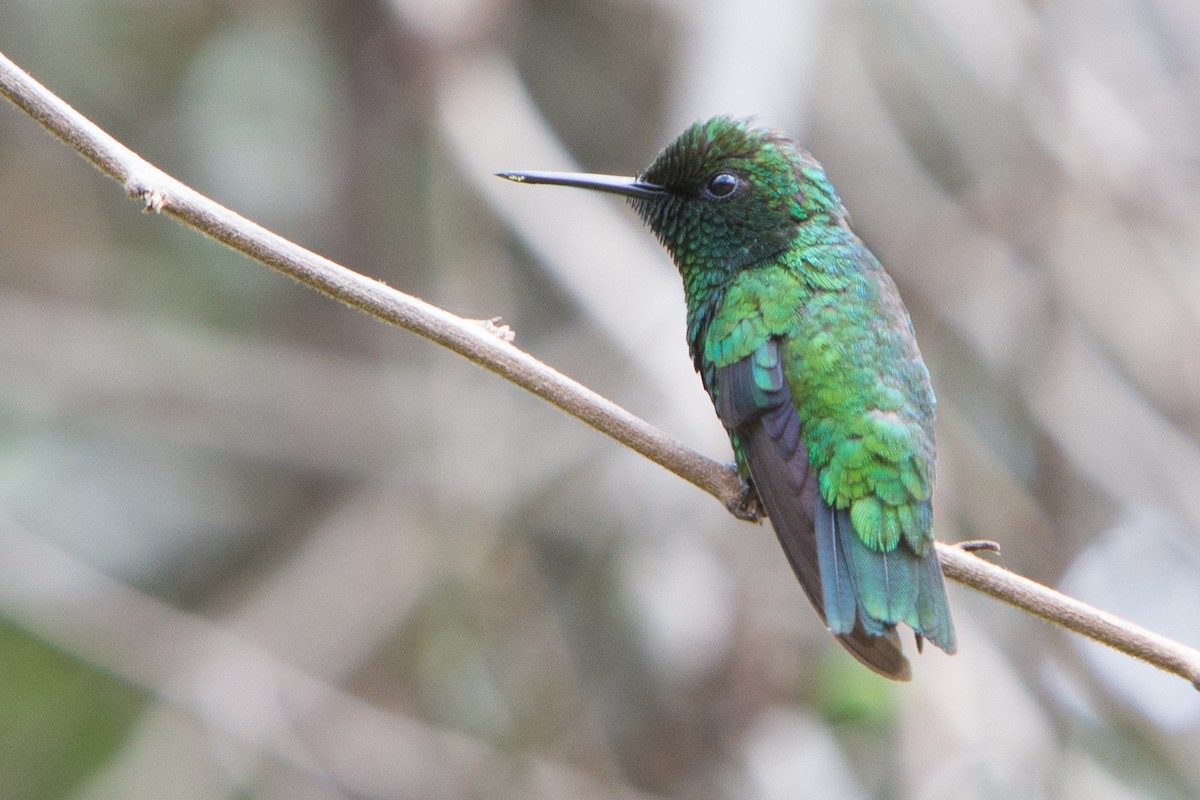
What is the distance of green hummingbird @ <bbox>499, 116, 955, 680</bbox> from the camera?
2789 millimetres

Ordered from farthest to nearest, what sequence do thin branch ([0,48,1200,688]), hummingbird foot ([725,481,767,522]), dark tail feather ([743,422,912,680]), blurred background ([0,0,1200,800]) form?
blurred background ([0,0,1200,800]), hummingbird foot ([725,481,767,522]), dark tail feather ([743,422,912,680]), thin branch ([0,48,1200,688])

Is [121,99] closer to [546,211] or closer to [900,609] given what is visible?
[546,211]

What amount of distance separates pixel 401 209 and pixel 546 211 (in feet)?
6.11

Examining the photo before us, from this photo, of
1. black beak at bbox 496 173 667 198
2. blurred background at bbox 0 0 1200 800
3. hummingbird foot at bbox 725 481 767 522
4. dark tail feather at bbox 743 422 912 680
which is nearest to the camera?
dark tail feather at bbox 743 422 912 680

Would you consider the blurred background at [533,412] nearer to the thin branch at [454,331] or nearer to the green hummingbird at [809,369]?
the green hummingbird at [809,369]

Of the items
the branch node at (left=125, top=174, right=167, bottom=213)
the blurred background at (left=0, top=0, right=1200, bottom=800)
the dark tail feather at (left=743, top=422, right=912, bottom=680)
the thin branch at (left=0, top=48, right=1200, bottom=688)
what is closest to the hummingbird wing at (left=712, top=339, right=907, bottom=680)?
the dark tail feather at (left=743, top=422, right=912, bottom=680)

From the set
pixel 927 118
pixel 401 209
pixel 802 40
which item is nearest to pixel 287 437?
pixel 401 209

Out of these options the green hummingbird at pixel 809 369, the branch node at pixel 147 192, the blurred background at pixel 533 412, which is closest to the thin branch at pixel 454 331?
the branch node at pixel 147 192

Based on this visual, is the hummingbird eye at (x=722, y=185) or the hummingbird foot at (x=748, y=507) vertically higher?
the hummingbird eye at (x=722, y=185)

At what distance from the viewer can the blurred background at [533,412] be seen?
4.36 m

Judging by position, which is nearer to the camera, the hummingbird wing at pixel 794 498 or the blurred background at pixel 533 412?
the hummingbird wing at pixel 794 498

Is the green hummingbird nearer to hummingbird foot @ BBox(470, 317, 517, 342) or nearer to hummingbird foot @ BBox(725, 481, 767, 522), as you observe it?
hummingbird foot @ BBox(725, 481, 767, 522)

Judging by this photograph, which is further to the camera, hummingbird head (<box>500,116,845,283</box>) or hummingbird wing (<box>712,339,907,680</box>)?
hummingbird head (<box>500,116,845,283</box>)

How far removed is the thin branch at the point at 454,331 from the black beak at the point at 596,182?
24.9 inches
